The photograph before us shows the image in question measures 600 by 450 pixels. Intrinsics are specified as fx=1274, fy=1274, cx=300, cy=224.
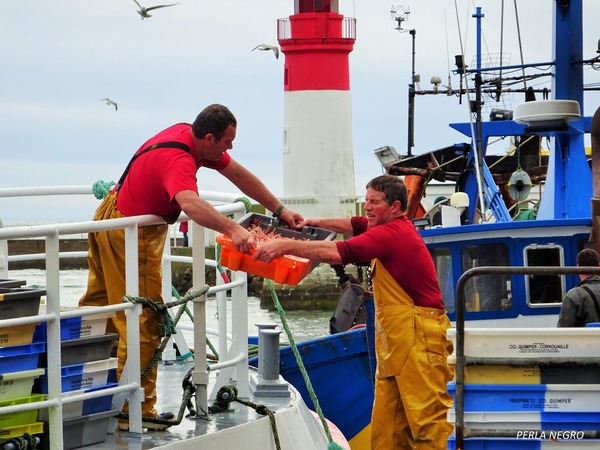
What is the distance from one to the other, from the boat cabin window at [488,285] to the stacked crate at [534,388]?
6859 mm

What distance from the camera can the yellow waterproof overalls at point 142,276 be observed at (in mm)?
6176

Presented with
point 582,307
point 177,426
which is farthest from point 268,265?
point 582,307

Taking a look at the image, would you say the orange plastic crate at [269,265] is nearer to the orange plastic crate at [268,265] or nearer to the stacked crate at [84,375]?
the orange plastic crate at [268,265]

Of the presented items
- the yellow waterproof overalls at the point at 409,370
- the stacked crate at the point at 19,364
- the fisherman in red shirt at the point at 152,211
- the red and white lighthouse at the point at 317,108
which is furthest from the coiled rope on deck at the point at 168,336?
the red and white lighthouse at the point at 317,108

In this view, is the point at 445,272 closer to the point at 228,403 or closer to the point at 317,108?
the point at 228,403

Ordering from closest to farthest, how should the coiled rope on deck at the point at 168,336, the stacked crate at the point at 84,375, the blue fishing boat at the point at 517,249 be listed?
1. the stacked crate at the point at 84,375
2. the coiled rope on deck at the point at 168,336
3. the blue fishing boat at the point at 517,249

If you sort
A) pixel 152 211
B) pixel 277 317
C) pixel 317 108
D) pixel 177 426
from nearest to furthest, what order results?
pixel 152 211 → pixel 177 426 → pixel 317 108 → pixel 277 317

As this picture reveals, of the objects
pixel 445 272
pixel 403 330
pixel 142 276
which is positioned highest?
pixel 142 276

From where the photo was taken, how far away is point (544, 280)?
1322cm

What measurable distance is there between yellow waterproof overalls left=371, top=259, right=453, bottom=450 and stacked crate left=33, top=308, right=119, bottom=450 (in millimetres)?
1721

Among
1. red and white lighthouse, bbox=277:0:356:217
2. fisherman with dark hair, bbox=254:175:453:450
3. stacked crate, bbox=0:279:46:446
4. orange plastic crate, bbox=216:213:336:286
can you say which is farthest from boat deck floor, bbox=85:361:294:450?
red and white lighthouse, bbox=277:0:356:217

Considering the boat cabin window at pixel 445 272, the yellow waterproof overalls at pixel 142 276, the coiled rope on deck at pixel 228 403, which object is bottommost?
the coiled rope on deck at pixel 228 403

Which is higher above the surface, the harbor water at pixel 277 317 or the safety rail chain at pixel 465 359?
the safety rail chain at pixel 465 359

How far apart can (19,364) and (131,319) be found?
68 cm
